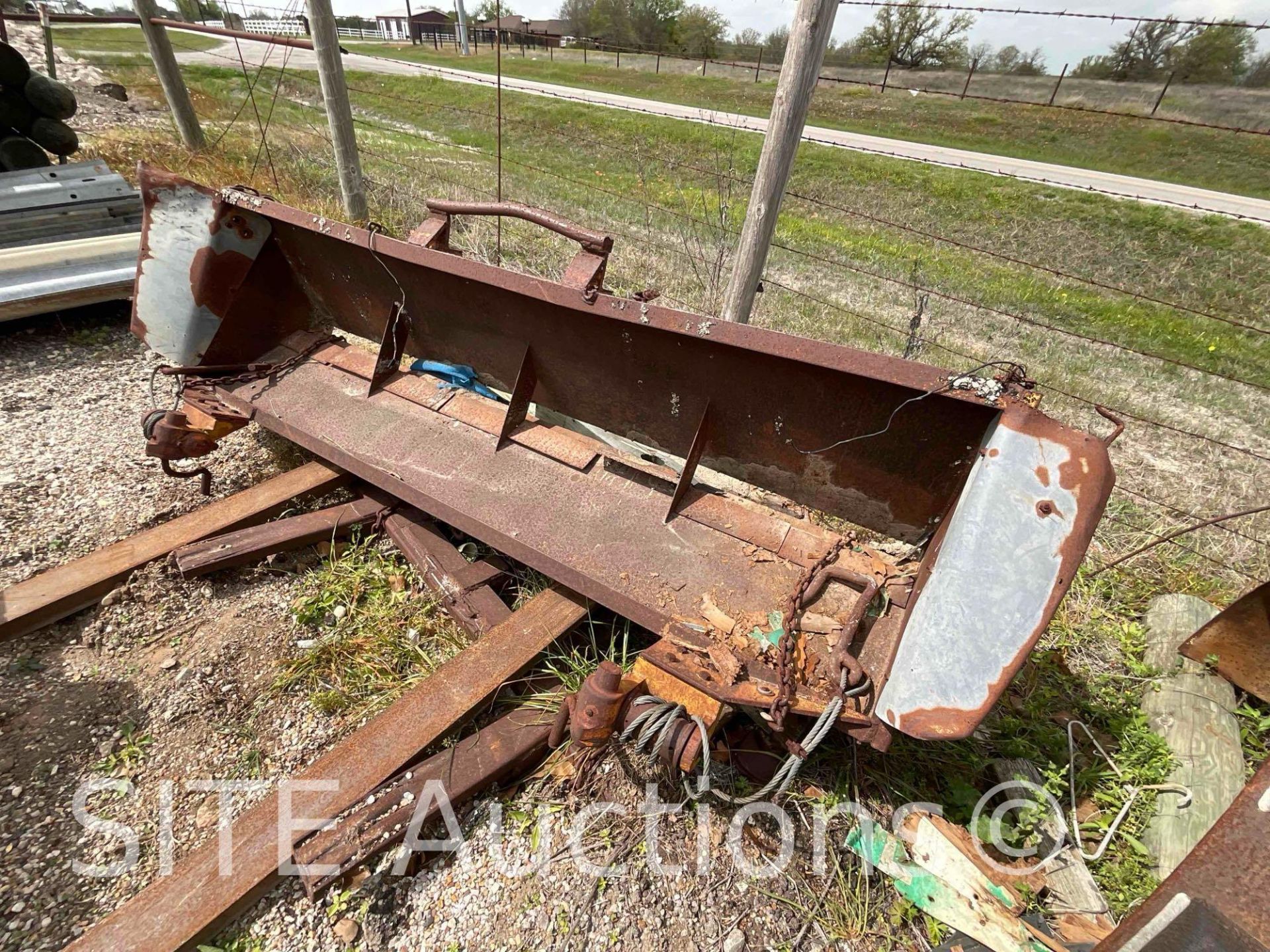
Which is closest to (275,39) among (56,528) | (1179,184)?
(56,528)

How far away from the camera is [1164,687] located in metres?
2.36

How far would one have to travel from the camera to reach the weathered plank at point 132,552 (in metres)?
2.20

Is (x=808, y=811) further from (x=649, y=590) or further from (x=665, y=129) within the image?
(x=665, y=129)

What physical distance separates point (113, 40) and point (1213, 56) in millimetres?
40614

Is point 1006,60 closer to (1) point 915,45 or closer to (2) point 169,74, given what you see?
(1) point 915,45

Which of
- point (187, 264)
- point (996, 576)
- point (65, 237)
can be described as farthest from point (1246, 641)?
point (65, 237)

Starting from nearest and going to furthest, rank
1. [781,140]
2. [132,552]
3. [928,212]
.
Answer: [132,552]
[781,140]
[928,212]

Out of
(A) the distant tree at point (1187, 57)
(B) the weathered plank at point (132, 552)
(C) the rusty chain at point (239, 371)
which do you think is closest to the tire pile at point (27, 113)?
(C) the rusty chain at point (239, 371)

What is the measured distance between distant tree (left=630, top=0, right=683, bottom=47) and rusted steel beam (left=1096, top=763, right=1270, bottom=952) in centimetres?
4803

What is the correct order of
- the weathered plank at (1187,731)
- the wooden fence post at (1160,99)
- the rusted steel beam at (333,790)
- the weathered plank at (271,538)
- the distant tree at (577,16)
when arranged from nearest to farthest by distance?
the rusted steel beam at (333,790)
the weathered plank at (1187,731)
the weathered plank at (271,538)
the wooden fence post at (1160,99)
the distant tree at (577,16)

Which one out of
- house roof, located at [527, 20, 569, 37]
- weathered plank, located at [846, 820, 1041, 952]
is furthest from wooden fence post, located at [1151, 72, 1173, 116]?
house roof, located at [527, 20, 569, 37]

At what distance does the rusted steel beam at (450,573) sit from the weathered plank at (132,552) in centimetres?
49

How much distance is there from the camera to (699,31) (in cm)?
3619

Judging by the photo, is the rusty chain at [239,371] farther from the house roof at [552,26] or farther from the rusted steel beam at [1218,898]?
the house roof at [552,26]
